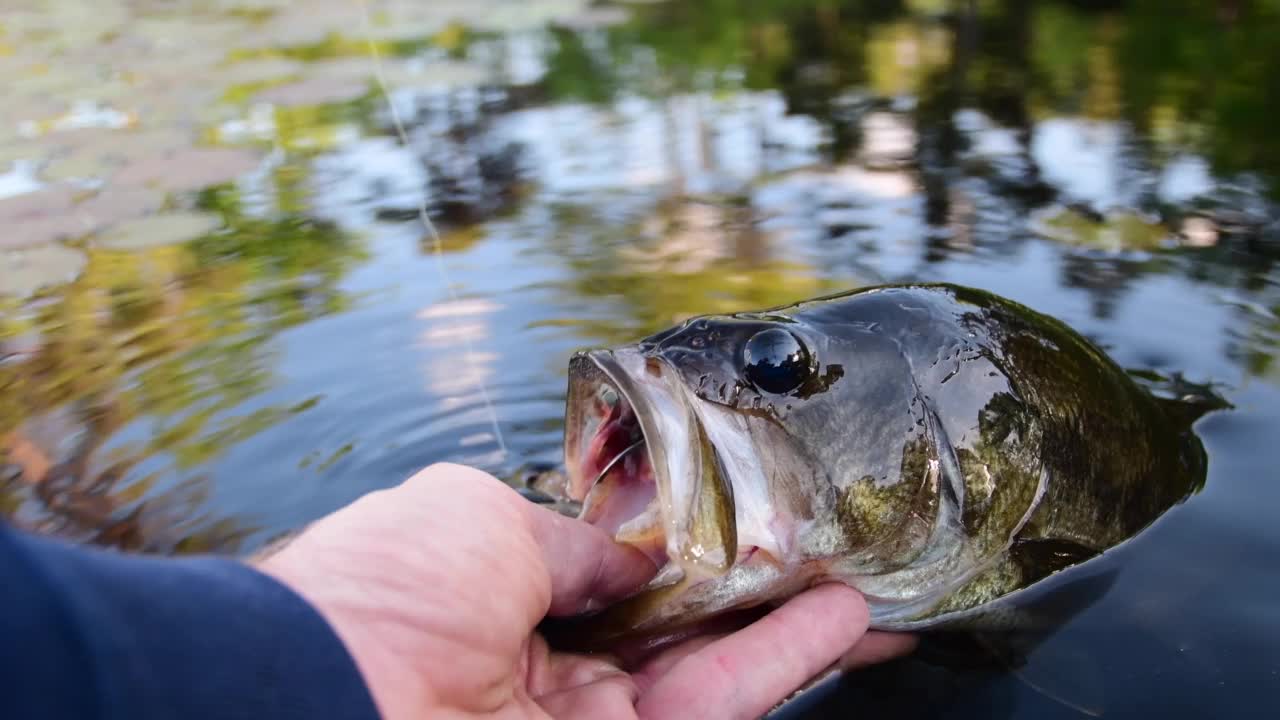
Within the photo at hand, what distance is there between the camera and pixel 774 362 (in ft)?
6.63

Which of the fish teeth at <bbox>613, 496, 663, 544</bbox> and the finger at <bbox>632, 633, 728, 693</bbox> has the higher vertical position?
the fish teeth at <bbox>613, 496, 663, 544</bbox>

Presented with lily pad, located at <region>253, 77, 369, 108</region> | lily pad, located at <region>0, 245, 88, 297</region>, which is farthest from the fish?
lily pad, located at <region>253, 77, 369, 108</region>

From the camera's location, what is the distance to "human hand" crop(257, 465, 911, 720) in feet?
4.94

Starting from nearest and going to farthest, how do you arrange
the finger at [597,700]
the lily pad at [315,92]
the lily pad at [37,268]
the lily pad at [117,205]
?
the finger at [597,700]
the lily pad at [37,268]
the lily pad at [117,205]
the lily pad at [315,92]

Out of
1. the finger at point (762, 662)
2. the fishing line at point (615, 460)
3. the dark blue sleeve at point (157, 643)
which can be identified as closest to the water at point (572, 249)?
the finger at point (762, 662)

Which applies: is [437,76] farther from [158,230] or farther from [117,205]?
[158,230]

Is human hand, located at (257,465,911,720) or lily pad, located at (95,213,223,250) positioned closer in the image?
human hand, located at (257,465,911,720)

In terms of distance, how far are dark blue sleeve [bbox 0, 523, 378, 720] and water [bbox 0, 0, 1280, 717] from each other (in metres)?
1.10

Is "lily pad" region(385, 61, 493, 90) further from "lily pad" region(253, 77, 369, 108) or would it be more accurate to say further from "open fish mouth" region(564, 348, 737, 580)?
"open fish mouth" region(564, 348, 737, 580)

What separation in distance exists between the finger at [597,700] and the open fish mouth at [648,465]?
0.22 m

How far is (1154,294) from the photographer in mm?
3957

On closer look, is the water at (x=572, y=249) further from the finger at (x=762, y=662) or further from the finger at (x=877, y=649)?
the finger at (x=762, y=662)

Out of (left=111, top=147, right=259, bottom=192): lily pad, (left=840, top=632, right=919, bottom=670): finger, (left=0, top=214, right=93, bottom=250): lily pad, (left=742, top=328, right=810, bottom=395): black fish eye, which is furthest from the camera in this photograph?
(left=111, top=147, right=259, bottom=192): lily pad

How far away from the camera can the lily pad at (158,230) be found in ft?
16.5
